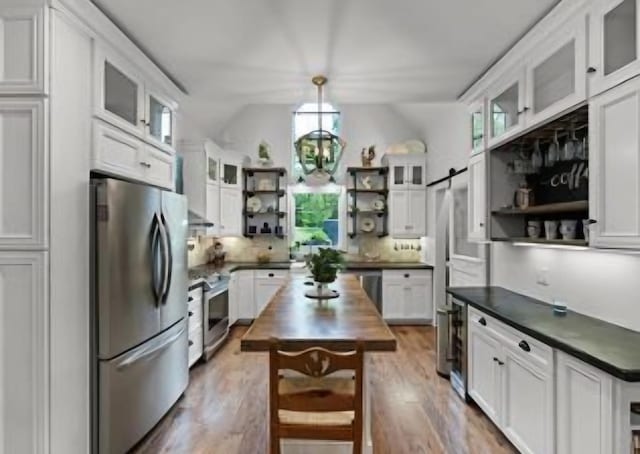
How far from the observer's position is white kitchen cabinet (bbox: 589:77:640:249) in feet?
6.23

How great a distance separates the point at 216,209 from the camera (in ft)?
20.0

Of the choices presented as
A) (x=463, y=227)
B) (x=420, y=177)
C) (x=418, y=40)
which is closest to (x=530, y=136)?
(x=418, y=40)

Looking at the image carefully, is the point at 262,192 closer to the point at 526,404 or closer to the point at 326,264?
the point at 326,264

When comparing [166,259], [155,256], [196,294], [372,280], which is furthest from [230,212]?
[155,256]

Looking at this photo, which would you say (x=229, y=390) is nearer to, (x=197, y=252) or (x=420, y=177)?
(x=197, y=252)

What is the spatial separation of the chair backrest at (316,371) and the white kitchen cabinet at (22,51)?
5.80ft

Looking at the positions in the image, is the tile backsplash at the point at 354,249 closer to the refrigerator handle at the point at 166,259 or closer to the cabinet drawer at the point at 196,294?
the cabinet drawer at the point at 196,294

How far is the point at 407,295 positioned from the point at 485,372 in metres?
3.38

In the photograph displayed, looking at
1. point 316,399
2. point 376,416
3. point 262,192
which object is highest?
point 262,192

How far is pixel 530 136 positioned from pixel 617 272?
115cm

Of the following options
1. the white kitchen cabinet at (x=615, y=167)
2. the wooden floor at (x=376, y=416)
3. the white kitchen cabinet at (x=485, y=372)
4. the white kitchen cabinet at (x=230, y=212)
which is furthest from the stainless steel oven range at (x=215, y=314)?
the white kitchen cabinet at (x=615, y=167)

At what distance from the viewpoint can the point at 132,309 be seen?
2.68 meters

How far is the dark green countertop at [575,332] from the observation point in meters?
1.78

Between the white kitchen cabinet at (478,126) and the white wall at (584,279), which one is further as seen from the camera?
the white kitchen cabinet at (478,126)
